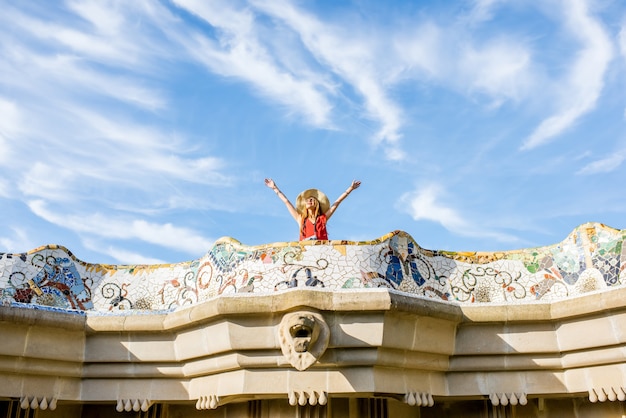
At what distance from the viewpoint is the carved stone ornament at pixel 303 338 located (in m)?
6.02

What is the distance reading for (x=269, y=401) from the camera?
6793 mm

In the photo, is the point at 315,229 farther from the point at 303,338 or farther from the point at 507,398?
the point at 507,398

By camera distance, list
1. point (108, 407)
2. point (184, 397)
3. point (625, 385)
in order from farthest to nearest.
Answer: point (108, 407)
point (184, 397)
point (625, 385)

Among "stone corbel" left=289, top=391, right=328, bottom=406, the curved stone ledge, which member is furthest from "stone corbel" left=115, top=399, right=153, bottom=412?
"stone corbel" left=289, top=391, right=328, bottom=406

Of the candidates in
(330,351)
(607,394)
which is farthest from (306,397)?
(607,394)

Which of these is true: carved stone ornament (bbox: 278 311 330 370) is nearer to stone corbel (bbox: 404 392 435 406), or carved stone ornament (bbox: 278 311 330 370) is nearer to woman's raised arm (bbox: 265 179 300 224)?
stone corbel (bbox: 404 392 435 406)

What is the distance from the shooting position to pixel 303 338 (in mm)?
6027

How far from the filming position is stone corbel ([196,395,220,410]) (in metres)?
6.69

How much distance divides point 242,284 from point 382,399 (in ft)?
5.78

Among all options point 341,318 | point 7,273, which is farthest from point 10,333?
point 341,318

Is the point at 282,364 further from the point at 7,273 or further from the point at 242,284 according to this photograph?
the point at 7,273

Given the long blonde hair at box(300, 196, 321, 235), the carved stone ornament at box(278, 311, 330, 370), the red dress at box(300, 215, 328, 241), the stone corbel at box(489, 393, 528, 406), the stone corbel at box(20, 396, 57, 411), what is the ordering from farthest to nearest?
the long blonde hair at box(300, 196, 321, 235), the red dress at box(300, 215, 328, 241), the stone corbel at box(20, 396, 57, 411), the stone corbel at box(489, 393, 528, 406), the carved stone ornament at box(278, 311, 330, 370)

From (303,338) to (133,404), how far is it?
2.24 m

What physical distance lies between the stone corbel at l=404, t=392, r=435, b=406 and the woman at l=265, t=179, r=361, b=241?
2.10 meters
